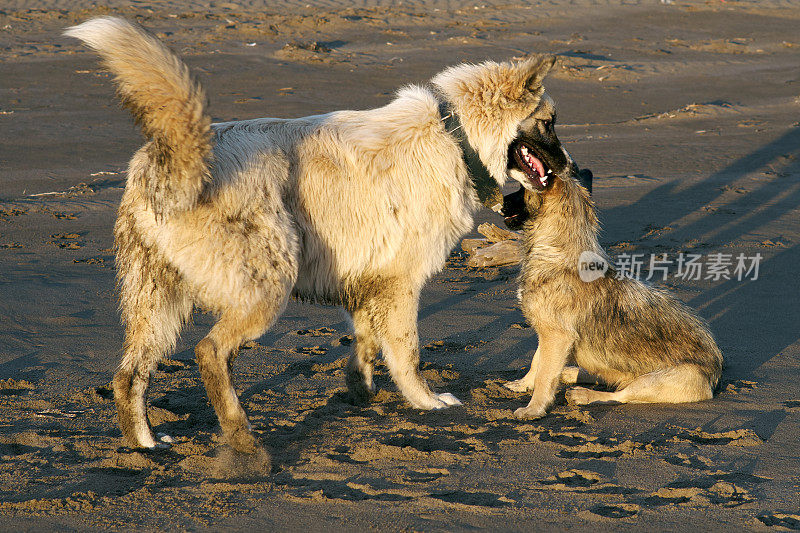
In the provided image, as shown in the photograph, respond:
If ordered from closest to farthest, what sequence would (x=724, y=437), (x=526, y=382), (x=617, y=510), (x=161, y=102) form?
(x=617, y=510) → (x=161, y=102) → (x=724, y=437) → (x=526, y=382)

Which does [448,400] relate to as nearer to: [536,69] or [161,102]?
[536,69]

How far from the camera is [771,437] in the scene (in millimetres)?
5164

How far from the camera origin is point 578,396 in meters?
5.67

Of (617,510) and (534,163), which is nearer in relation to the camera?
(617,510)

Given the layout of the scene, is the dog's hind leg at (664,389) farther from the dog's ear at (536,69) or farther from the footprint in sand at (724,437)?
the dog's ear at (536,69)

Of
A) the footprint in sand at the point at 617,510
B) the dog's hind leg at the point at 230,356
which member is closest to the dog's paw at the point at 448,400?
the dog's hind leg at the point at 230,356

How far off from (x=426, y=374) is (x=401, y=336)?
859mm

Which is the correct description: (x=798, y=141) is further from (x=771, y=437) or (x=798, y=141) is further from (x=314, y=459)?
(x=314, y=459)

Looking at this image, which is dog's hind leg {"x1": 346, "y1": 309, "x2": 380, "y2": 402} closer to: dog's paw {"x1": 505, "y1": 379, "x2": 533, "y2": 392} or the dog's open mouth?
dog's paw {"x1": 505, "y1": 379, "x2": 533, "y2": 392}

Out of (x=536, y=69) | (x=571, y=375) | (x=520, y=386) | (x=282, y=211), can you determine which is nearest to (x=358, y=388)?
(x=520, y=386)

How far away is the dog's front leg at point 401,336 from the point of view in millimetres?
5434

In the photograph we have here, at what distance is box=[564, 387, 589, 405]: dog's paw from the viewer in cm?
566

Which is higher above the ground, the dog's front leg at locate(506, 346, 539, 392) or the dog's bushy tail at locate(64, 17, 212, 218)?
the dog's bushy tail at locate(64, 17, 212, 218)

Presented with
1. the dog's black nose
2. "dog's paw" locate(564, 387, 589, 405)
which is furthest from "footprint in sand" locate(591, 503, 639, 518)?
the dog's black nose
